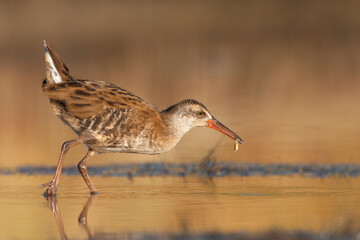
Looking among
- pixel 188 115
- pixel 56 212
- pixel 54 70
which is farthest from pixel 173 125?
pixel 56 212

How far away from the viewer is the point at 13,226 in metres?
8.27

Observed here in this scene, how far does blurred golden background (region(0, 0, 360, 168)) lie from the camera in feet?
47.9

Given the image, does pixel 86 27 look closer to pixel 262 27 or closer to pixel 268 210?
pixel 262 27

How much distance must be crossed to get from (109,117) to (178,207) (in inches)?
94.0

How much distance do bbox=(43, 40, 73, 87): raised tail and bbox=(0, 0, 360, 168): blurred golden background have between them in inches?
64.9

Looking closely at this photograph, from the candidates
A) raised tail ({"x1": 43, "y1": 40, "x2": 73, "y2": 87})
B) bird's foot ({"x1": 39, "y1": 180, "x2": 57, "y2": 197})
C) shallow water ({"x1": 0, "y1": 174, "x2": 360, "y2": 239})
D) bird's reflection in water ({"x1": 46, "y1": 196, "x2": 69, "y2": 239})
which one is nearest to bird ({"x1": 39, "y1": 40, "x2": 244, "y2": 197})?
raised tail ({"x1": 43, "y1": 40, "x2": 73, "y2": 87})

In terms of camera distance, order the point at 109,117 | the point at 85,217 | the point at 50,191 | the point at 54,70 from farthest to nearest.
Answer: the point at 54,70
the point at 109,117
the point at 50,191
the point at 85,217

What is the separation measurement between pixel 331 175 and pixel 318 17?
2167 centimetres

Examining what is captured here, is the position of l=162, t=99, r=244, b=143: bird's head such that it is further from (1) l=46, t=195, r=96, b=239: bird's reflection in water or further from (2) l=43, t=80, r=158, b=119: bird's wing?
(1) l=46, t=195, r=96, b=239: bird's reflection in water

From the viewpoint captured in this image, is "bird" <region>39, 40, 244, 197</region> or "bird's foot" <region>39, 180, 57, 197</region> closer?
"bird's foot" <region>39, 180, 57, 197</region>

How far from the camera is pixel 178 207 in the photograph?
9.17 m

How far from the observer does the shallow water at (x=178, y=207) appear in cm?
786

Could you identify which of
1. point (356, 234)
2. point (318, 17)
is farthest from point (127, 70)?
A: point (356, 234)

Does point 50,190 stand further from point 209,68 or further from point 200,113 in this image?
point 209,68
